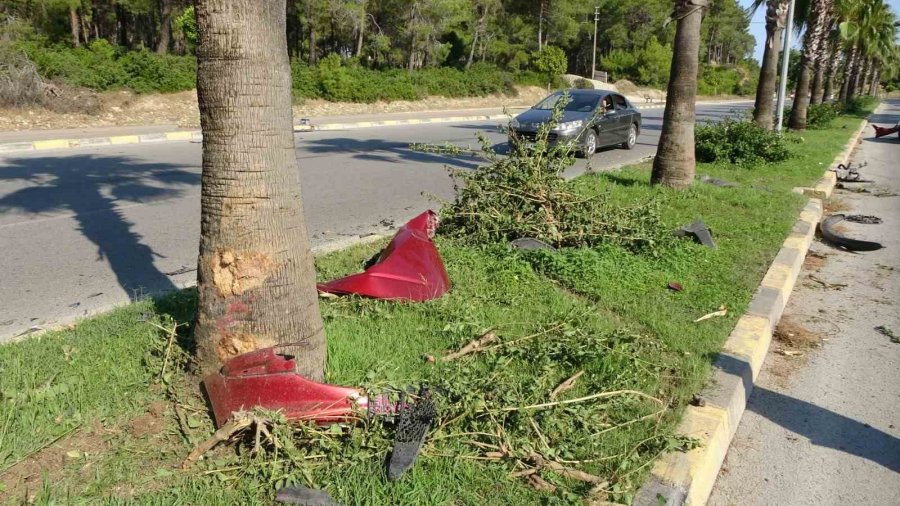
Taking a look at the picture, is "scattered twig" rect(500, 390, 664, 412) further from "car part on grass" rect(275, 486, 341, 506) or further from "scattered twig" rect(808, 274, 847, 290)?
"scattered twig" rect(808, 274, 847, 290)

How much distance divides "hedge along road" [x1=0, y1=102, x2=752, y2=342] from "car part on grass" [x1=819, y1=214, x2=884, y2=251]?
416cm

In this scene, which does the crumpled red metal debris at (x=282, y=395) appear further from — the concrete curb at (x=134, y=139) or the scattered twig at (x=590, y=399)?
the concrete curb at (x=134, y=139)

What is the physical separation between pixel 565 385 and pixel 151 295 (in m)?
3.28

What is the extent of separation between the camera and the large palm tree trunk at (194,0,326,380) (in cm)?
311

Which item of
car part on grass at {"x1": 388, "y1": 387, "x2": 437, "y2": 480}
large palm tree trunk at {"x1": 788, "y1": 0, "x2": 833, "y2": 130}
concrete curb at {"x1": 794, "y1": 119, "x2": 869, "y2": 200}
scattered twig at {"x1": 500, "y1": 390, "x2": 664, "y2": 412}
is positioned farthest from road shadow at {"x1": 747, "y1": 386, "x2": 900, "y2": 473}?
large palm tree trunk at {"x1": 788, "y1": 0, "x2": 833, "y2": 130}

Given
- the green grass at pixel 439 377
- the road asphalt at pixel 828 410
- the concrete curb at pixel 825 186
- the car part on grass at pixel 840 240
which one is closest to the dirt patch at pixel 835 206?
the concrete curb at pixel 825 186

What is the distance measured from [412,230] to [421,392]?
2567mm

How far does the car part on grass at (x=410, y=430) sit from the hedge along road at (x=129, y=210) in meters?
2.99

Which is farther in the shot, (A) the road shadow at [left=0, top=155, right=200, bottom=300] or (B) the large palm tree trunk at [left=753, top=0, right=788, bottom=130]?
(B) the large palm tree trunk at [left=753, top=0, right=788, bottom=130]

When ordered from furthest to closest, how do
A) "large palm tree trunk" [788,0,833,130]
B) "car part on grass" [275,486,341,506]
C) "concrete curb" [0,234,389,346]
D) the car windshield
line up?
"large palm tree trunk" [788,0,833,130] < the car windshield < "concrete curb" [0,234,389,346] < "car part on grass" [275,486,341,506]

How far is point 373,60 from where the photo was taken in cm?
4822

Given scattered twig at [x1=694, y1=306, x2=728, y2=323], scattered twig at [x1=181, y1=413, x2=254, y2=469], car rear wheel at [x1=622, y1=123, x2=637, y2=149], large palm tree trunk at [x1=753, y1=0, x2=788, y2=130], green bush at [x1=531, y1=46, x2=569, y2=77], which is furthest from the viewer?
Result: green bush at [x1=531, y1=46, x2=569, y2=77]

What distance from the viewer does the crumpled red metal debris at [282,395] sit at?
3104 mm

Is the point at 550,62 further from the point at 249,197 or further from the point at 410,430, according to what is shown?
the point at 410,430
